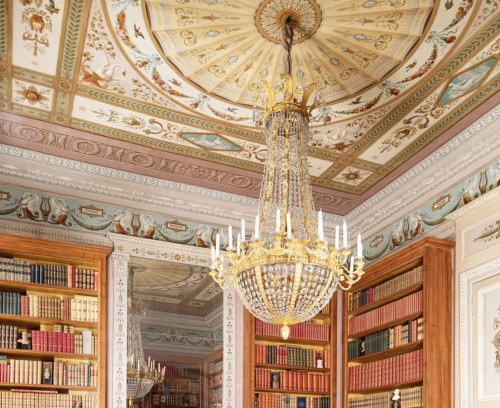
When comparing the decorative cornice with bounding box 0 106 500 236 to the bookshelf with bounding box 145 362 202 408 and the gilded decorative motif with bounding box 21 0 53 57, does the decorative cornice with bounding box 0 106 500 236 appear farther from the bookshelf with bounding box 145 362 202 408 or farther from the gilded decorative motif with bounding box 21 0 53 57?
the gilded decorative motif with bounding box 21 0 53 57

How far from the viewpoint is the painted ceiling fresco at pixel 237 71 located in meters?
4.05

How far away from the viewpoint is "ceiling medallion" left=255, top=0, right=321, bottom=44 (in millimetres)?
3963

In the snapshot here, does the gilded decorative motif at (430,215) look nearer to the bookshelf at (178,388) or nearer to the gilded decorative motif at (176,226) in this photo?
the gilded decorative motif at (176,226)

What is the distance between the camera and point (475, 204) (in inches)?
209

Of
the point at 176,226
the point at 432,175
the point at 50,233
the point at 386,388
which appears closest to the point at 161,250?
the point at 176,226

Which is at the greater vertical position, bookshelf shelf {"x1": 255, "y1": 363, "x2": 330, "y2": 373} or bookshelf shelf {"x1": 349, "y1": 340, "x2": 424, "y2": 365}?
bookshelf shelf {"x1": 349, "y1": 340, "x2": 424, "y2": 365}

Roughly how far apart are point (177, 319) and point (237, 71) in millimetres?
2635

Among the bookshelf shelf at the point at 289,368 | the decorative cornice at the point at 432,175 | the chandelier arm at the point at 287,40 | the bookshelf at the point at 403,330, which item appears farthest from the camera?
the bookshelf shelf at the point at 289,368

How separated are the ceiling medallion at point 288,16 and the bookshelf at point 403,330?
2.31m

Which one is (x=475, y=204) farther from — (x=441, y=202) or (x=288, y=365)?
(x=288, y=365)

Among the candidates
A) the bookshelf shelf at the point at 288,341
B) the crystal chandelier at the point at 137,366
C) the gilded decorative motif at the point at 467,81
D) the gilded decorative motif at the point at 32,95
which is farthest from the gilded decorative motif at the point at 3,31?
the bookshelf shelf at the point at 288,341

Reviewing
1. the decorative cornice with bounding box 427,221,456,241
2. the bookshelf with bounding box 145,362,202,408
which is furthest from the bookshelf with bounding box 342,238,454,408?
the bookshelf with bounding box 145,362,202,408

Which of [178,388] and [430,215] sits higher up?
[430,215]

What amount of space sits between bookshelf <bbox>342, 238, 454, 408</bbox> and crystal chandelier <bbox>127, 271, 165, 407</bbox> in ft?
6.61
